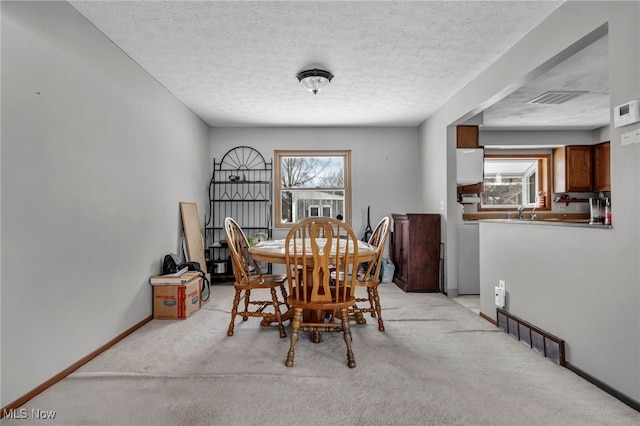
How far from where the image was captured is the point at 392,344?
2.61 m

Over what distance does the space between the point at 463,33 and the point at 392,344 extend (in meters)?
2.40

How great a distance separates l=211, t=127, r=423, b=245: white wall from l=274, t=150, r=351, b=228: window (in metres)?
0.16

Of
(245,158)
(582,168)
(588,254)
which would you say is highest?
(245,158)

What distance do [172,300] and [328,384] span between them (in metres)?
1.98

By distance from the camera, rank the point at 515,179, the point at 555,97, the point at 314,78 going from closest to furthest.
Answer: the point at 314,78 → the point at 555,97 → the point at 515,179

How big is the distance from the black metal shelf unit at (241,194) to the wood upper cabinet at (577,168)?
4.83 meters

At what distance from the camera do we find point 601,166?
5.71m

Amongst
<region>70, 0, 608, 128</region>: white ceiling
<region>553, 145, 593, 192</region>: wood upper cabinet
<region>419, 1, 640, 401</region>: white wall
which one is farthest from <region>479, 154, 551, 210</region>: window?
<region>419, 1, 640, 401</region>: white wall

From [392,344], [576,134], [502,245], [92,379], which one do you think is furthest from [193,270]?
[576,134]

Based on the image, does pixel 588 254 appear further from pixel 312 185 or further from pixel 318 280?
pixel 312 185

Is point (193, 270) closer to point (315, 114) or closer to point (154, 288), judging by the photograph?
point (154, 288)

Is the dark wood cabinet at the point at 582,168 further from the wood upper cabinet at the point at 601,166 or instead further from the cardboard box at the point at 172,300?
the cardboard box at the point at 172,300

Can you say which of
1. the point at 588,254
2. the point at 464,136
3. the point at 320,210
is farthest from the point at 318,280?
the point at 320,210

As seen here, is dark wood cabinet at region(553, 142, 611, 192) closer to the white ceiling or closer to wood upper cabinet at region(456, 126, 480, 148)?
the white ceiling
